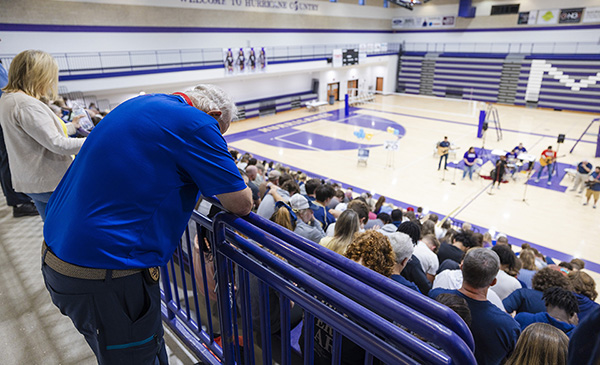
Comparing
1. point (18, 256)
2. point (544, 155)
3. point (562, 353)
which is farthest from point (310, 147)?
point (562, 353)

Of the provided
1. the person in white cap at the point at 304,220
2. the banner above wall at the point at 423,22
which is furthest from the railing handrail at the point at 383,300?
the banner above wall at the point at 423,22

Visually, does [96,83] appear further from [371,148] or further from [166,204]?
[166,204]

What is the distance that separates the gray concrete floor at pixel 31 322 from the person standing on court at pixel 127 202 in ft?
3.83

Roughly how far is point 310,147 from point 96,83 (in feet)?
34.4

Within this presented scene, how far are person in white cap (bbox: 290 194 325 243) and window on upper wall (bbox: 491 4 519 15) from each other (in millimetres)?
31866

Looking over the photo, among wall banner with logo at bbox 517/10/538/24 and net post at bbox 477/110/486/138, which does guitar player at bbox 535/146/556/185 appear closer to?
net post at bbox 477/110/486/138

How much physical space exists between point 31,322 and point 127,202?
2.23 meters

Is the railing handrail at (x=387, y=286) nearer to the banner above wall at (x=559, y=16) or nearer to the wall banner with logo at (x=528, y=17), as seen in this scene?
the banner above wall at (x=559, y=16)

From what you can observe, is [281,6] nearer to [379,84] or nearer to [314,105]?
[314,105]

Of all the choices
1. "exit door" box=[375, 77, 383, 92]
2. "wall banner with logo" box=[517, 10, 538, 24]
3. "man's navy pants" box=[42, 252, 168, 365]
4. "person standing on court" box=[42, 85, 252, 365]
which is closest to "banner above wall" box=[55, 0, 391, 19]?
"exit door" box=[375, 77, 383, 92]

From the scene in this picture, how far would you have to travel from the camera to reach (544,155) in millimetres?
13508

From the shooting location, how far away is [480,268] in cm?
296

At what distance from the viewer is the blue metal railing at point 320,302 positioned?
3.35 ft

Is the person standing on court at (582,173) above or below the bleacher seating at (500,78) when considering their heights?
below
